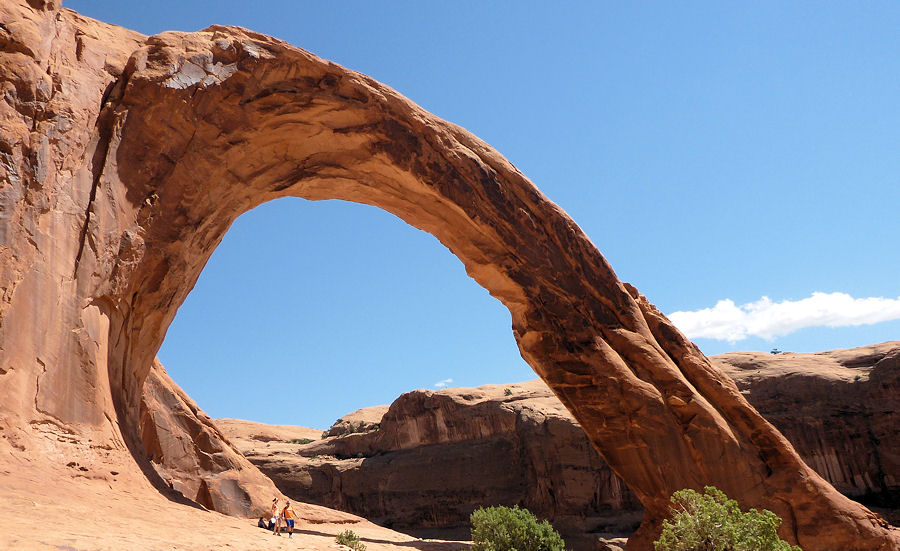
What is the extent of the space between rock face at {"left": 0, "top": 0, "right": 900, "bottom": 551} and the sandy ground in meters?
0.79

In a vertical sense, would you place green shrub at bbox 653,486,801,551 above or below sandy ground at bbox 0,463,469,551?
below

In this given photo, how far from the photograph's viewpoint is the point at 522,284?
16219 mm

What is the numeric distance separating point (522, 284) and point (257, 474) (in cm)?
1146

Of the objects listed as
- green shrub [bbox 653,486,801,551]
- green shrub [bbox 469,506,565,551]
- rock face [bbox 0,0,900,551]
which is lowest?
green shrub [bbox 469,506,565,551]

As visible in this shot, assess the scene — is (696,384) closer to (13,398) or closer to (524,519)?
(524,519)

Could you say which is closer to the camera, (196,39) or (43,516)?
(43,516)

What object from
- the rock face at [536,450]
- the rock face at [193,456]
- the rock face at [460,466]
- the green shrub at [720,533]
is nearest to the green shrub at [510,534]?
the green shrub at [720,533]

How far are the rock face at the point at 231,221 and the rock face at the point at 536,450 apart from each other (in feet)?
60.5

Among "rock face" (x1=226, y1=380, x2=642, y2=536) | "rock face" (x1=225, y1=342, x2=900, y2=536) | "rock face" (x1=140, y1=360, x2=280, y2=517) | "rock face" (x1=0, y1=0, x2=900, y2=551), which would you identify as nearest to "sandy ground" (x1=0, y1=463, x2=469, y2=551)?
"rock face" (x1=0, y1=0, x2=900, y2=551)

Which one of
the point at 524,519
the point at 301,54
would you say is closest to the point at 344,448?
the point at 524,519

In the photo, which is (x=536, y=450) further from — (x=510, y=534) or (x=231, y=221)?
(x=231, y=221)

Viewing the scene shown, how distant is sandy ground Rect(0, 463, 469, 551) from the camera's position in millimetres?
5867

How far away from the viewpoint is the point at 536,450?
112 feet

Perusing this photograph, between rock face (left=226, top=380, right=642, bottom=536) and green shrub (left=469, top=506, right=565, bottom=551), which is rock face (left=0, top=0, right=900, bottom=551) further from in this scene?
rock face (left=226, top=380, right=642, bottom=536)
